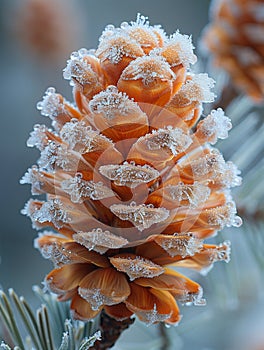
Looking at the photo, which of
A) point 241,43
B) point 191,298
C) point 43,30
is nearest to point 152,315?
point 191,298

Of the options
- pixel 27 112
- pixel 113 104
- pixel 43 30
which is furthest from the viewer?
pixel 27 112

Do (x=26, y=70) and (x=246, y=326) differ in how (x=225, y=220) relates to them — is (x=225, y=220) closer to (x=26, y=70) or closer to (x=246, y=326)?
(x=246, y=326)

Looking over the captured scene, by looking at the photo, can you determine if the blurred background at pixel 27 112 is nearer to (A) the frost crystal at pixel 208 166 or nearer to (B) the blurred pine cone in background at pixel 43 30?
(B) the blurred pine cone in background at pixel 43 30

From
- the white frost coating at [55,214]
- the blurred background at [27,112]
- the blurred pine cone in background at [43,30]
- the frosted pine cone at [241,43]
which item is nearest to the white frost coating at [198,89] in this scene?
the white frost coating at [55,214]

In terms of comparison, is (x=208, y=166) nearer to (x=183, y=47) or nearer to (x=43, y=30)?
(x=183, y=47)

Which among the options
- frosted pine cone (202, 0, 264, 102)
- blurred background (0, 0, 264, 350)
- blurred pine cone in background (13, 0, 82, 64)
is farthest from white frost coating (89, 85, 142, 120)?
blurred pine cone in background (13, 0, 82, 64)

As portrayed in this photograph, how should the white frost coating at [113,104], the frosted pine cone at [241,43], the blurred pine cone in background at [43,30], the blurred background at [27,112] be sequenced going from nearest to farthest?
the white frost coating at [113,104], the frosted pine cone at [241,43], the blurred background at [27,112], the blurred pine cone in background at [43,30]
